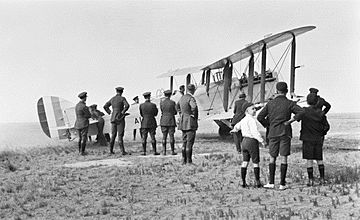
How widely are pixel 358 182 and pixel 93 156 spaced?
8179 millimetres

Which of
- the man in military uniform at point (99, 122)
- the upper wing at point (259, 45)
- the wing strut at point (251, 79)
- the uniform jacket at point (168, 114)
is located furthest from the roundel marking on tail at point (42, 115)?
the wing strut at point (251, 79)

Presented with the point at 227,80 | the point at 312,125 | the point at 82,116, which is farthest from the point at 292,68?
the point at 82,116

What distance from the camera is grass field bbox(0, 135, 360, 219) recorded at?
20.0 ft

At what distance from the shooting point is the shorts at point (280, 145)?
24.6 feet

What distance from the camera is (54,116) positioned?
17.9 m

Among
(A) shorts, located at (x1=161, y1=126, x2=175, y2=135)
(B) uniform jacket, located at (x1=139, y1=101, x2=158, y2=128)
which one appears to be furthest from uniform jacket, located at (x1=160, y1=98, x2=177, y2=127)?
(B) uniform jacket, located at (x1=139, y1=101, x2=158, y2=128)

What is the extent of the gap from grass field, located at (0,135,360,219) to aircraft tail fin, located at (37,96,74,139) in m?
6.46

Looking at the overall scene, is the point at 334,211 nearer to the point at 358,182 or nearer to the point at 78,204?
the point at 358,182

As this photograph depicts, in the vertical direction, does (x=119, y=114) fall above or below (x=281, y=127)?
above

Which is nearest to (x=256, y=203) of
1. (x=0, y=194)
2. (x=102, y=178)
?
(x=102, y=178)

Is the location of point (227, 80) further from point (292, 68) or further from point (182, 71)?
point (182, 71)

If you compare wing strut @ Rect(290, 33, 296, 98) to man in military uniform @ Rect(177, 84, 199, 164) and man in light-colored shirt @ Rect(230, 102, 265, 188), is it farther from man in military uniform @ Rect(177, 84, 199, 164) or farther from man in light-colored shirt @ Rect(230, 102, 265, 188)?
man in light-colored shirt @ Rect(230, 102, 265, 188)

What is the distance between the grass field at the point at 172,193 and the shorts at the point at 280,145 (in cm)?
65

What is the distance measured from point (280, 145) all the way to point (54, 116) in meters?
12.5
